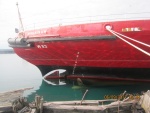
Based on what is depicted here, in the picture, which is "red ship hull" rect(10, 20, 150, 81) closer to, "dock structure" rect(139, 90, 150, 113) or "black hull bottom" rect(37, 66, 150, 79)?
"black hull bottom" rect(37, 66, 150, 79)

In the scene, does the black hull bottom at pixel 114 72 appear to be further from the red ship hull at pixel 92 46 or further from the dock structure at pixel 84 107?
the dock structure at pixel 84 107

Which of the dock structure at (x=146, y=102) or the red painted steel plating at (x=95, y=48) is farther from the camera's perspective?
the red painted steel plating at (x=95, y=48)

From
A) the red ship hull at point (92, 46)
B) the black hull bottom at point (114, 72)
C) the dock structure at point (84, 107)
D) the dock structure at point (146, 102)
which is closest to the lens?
the dock structure at point (146, 102)

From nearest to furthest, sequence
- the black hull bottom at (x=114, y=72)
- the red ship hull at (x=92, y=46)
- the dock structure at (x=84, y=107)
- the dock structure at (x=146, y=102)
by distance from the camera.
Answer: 1. the dock structure at (x=146, y=102)
2. the dock structure at (x=84, y=107)
3. the red ship hull at (x=92, y=46)
4. the black hull bottom at (x=114, y=72)

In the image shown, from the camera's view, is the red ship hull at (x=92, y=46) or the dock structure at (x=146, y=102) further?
the red ship hull at (x=92, y=46)

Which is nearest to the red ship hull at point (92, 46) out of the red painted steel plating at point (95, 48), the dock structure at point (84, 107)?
the red painted steel plating at point (95, 48)

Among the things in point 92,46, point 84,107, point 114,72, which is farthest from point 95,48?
point 84,107

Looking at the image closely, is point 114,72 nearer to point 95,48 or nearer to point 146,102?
point 95,48

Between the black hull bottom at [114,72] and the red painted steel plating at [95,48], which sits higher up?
the red painted steel plating at [95,48]

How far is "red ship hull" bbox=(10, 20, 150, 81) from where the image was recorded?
798cm

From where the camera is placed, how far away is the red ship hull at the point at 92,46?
7.98 metres

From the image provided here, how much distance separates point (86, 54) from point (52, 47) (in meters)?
1.73

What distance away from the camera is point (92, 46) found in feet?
28.1

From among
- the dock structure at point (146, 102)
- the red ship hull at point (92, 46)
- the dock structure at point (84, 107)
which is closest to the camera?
the dock structure at point (146, 102)
